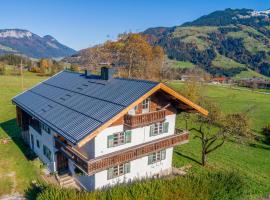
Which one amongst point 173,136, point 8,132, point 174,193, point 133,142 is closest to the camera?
point 174,193

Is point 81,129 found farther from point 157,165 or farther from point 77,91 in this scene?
point 157,165

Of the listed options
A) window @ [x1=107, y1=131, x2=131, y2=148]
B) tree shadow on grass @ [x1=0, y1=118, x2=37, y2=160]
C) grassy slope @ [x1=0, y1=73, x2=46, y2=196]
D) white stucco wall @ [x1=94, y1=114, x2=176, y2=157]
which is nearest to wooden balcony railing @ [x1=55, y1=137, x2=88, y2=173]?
white stucco wall @ [x1=94, y1=114, x2=176, y2=157]

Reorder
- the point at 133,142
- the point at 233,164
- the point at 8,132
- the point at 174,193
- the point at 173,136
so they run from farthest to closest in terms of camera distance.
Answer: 1. the point at 8,132
2. the point at 233,164
3. the point at 173,136
4. the point at 133,142
5. the point at 174,193

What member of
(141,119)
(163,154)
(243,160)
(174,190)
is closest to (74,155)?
(141,119)

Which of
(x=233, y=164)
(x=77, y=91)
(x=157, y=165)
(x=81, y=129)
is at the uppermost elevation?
(x=77, y=91)

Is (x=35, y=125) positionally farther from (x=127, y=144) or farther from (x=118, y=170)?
(x=127, y=144)

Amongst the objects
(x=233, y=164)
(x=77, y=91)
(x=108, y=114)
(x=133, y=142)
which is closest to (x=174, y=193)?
(x=133, y=142)
